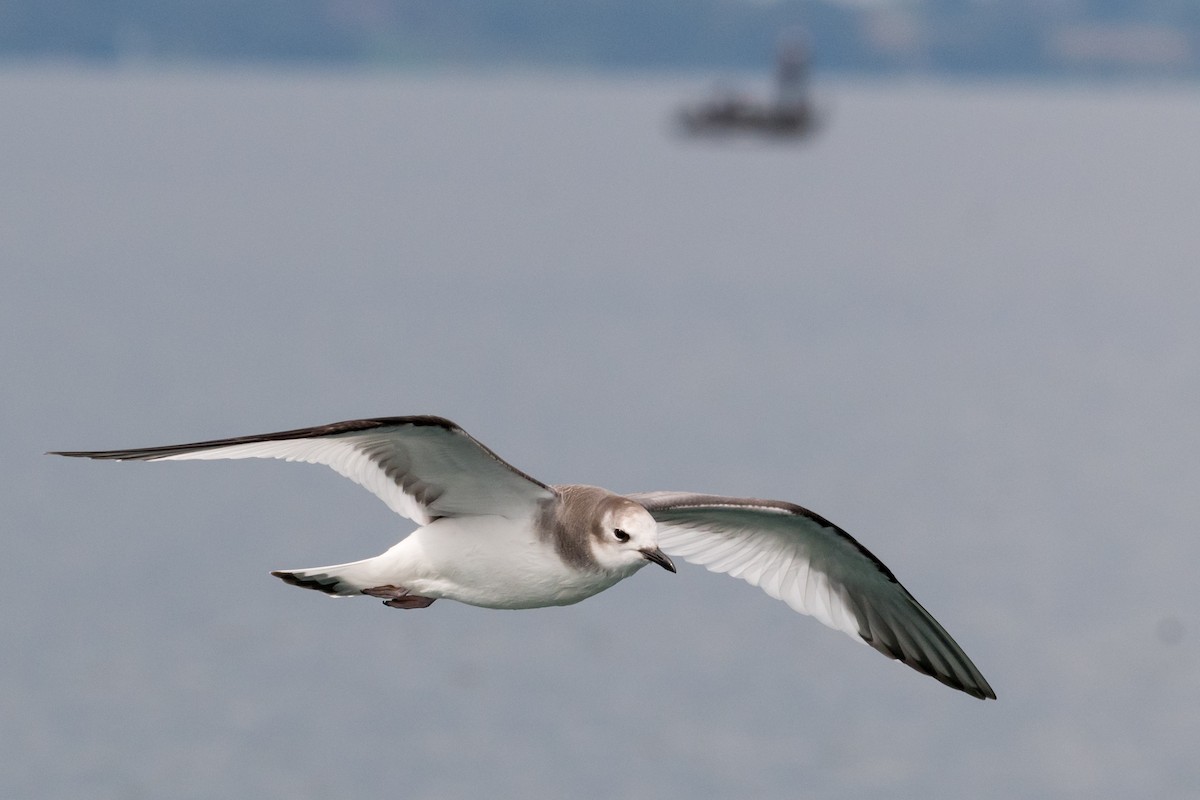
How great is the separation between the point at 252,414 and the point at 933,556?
21021mm

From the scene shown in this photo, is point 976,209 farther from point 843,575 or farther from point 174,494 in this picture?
point 843,575

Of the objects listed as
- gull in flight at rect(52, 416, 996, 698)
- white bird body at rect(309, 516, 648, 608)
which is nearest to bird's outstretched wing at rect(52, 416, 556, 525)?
gull in flight at rect(52, 416, 996, 698)

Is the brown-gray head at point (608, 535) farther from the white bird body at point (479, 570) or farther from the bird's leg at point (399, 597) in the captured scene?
the bird's leg at point (399, 597)

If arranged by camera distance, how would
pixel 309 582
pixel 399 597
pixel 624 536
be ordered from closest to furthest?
pixel 624 536
pixel 309 582
pixel 399 597

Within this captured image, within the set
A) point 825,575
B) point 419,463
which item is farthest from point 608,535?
point 825,575

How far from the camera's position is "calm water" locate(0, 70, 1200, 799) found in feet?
117

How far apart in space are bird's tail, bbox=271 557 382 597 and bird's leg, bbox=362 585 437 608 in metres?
0.10

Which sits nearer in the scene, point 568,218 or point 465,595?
point 465,595

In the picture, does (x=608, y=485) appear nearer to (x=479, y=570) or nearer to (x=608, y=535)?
(x=479, y=570)

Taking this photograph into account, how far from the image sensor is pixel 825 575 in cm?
1758

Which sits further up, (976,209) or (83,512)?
(976,209)

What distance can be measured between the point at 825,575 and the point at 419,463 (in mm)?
4754

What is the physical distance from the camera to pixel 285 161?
18850 cm

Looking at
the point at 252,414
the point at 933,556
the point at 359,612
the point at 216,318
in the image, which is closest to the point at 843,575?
the point at 359,612
